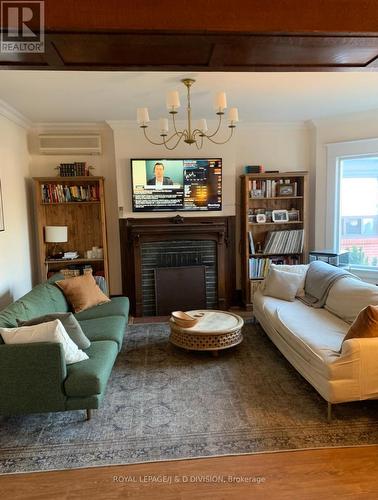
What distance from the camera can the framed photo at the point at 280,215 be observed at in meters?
5.37

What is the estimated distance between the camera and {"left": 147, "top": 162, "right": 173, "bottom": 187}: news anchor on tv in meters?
5.04

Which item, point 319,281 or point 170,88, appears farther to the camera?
point 319,281

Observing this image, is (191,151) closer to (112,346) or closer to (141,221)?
(141,221)

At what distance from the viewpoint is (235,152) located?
5.36 m

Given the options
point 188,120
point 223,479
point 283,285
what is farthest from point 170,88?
point 223,479

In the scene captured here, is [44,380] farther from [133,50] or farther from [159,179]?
[159,179]

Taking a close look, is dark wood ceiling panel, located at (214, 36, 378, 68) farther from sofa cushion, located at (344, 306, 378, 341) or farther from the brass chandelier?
the brass chandelier

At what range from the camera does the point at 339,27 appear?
113 centimetres

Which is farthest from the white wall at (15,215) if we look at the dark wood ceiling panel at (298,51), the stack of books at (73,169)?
the dark wood ceiling panel at (298,51)

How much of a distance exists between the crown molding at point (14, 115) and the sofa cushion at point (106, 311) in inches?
97.1

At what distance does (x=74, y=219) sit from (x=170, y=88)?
2.53 m

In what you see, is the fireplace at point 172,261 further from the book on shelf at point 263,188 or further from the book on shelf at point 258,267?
the book on shelf at point 263,188

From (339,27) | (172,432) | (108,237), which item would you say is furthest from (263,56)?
(108,237)

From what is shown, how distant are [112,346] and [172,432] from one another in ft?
2.88
